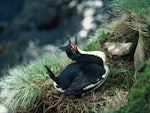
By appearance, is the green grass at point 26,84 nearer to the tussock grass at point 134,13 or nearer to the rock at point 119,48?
the rock at point 119,48

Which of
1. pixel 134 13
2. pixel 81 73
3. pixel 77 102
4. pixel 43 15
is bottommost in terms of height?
pixel 43 15

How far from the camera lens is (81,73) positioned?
196 inches

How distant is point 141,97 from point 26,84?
1.90 m

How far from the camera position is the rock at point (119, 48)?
5254 millimetres

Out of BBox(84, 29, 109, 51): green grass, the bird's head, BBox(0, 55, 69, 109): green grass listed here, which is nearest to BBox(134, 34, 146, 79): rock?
the bird's head

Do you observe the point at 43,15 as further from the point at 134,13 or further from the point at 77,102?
the point at 77,102

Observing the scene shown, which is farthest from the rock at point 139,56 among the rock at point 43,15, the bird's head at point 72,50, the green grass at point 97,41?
the rock at point 43,15

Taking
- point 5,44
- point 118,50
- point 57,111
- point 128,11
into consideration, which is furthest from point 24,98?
point 5,44

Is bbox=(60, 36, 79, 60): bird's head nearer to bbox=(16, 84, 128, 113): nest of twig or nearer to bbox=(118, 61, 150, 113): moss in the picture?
bbox=(16, 84, 128, 113): nest of twig

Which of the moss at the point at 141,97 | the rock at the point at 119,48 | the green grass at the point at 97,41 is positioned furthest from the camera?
the green grass at the point at 97,41

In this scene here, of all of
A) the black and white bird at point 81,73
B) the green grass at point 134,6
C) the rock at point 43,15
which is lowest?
the rock at point 43,15

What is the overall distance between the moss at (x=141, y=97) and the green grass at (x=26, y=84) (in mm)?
1536

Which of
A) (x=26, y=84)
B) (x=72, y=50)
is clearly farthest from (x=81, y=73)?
(x=26, y=84)

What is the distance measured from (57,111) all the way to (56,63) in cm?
92
